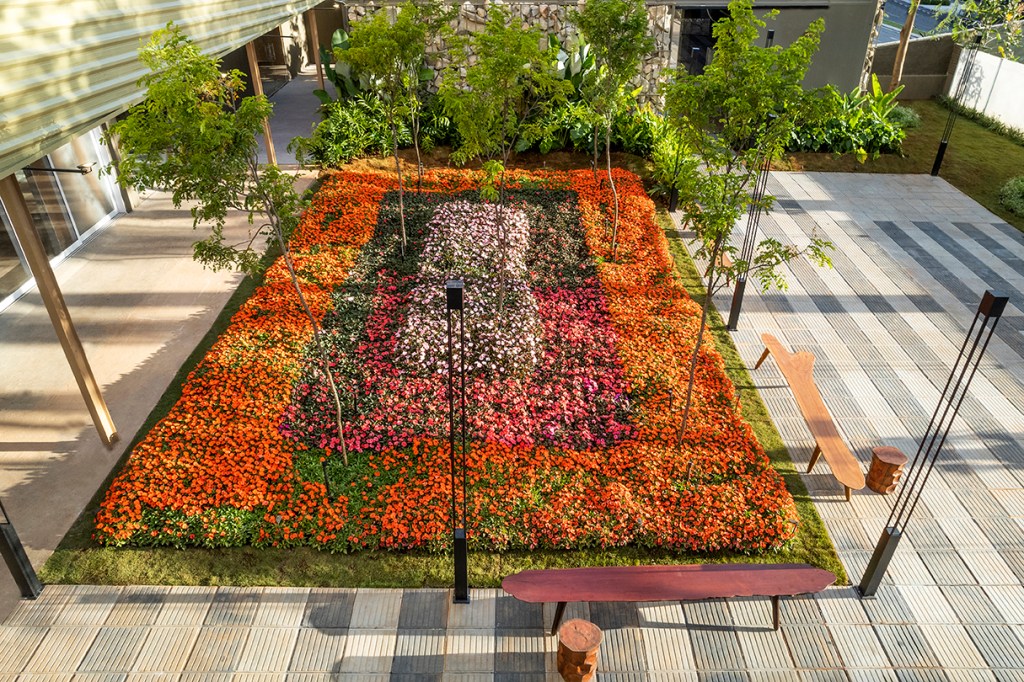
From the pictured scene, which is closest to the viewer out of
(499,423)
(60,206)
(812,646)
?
(812,646)

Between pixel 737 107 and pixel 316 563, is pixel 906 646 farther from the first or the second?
pixel 316 563

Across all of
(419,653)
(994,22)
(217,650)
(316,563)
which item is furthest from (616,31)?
(994,22)

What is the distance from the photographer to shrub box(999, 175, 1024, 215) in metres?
15.4

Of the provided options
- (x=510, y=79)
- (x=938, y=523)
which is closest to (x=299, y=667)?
(x=938, y=523)

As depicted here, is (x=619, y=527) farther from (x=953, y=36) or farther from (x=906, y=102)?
(x=953, y=36)

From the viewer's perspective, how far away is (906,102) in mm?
22312

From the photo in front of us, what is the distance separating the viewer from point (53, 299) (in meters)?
7.41

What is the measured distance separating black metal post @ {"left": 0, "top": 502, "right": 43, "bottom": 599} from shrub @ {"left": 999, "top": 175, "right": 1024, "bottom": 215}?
1892 centimetres

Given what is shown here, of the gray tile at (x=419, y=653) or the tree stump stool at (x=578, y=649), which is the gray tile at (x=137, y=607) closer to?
the gray tile at (x=419, y=653)

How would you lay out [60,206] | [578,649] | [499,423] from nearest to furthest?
[578,649] → [499,423] → [60,206]

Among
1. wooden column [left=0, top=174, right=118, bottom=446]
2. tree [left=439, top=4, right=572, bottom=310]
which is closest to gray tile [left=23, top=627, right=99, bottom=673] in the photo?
wooden column [left=0, top=174, right=118, bottom=446]

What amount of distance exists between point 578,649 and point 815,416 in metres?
4.58

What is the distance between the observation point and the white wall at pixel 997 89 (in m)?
19.7

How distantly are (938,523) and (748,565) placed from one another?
2765 mm
